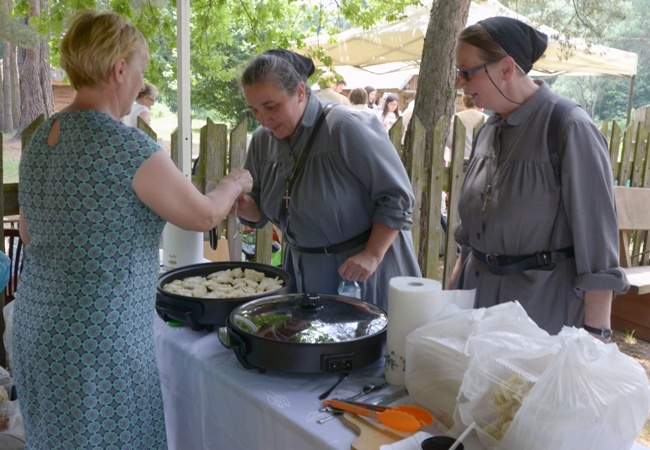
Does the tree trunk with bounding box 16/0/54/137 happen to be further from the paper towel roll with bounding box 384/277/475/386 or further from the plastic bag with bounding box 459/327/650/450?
the plastic bag with bounding box 459/327/650/450

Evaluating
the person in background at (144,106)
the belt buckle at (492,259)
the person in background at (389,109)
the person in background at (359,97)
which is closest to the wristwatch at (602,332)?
the belt buckle at (492,259)

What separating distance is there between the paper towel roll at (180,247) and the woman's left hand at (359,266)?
2.12ft

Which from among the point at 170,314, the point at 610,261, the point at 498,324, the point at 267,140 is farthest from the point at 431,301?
the point at 267,140

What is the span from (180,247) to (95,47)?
103 centimetres

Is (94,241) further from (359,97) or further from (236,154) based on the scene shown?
(359,97)

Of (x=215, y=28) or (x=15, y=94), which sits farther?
(x=15, y=94)

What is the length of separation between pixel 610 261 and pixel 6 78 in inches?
515

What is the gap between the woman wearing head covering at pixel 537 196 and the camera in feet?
5.49

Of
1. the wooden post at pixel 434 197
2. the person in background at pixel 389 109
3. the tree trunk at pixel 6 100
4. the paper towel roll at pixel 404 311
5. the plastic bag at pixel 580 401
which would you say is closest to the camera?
the plastic bag at pixel 580 401

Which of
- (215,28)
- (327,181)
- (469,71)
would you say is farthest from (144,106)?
(469,71)

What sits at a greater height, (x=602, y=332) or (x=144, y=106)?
(x=144, y=106)

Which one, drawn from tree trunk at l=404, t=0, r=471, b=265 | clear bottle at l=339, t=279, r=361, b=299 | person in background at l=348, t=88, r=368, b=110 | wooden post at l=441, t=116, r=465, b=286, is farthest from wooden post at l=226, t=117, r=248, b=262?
person in background at l=348, t=88, r=368, b=110

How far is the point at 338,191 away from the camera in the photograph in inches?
80.4

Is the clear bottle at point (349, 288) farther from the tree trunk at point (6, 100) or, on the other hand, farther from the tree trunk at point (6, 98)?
the tree trunk at point (6, 100)
